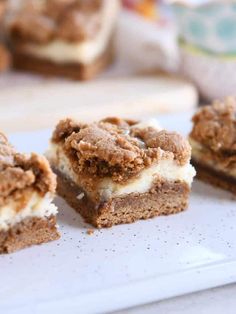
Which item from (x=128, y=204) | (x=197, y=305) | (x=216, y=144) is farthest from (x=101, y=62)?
(x=197, y=305)

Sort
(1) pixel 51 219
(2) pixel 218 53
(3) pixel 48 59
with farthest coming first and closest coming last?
(3) pixel 48 59, (2) pixel 218 53, (1) pixel 51 219

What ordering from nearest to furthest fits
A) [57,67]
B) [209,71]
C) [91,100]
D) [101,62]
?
[91,100] < [209,71] < [57,67] < [101,62]

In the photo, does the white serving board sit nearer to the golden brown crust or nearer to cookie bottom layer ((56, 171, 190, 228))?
cookie bottom layer ((56, 171, 190, 228))

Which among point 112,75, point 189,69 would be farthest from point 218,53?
point 112,75

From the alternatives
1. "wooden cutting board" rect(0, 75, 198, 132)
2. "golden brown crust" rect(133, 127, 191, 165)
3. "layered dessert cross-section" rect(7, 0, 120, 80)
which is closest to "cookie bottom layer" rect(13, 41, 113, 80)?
"layered dessert cross-section" rect(7, 0, 120, 80)

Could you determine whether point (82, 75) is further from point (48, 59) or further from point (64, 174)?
point (64, 174)

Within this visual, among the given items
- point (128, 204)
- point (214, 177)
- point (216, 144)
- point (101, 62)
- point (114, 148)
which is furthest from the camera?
point (101, 62)

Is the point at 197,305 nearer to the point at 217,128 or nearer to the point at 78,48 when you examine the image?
the point at 217,128
